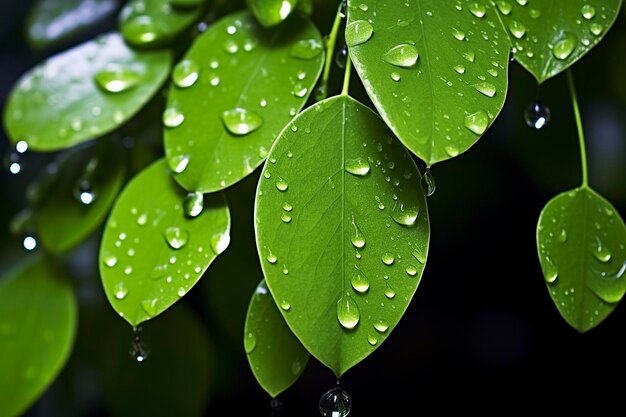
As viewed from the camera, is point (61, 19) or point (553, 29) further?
point (61, 19)

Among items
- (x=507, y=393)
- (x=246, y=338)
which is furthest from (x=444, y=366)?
(x=246, y=338)

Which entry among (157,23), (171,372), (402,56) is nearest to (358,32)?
(402,56)

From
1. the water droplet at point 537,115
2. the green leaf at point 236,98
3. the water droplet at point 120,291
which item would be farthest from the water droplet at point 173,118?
the water droplet at point 537,115

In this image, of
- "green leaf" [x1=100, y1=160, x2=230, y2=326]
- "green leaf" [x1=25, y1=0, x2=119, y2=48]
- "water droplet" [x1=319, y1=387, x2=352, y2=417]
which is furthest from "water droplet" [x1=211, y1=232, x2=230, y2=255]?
"green leaf" [x1=25, y1=0, x2=119, y2=48]

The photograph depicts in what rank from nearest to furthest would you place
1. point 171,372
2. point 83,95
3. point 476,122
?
point 476,122, point 83,95, point 171,372

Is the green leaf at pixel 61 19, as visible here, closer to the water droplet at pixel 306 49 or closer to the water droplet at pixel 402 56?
the water droplet at pixel 306 49

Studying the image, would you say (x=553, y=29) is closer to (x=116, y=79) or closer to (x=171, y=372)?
(x=116, y=79)

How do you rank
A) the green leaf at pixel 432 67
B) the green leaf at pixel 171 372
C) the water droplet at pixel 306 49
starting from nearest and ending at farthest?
the green leaf at pixel 432 67, the water droplet at pixel 306 49, the green leaf at pixel 171 372

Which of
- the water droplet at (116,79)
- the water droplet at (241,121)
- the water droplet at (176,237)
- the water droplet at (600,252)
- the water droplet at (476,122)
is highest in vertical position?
the water droplet at (476,122)
